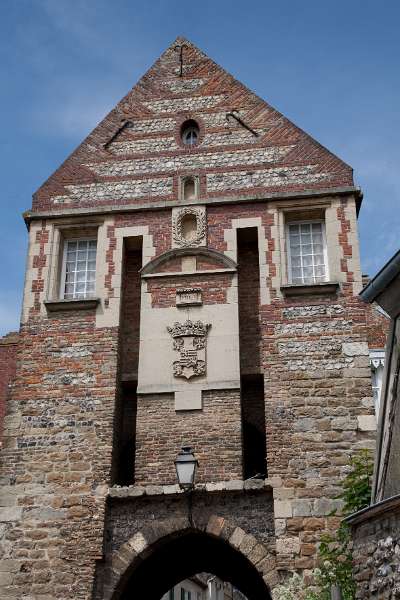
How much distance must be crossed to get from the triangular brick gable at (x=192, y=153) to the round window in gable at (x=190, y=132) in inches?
4.8

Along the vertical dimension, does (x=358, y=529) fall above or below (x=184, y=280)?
below

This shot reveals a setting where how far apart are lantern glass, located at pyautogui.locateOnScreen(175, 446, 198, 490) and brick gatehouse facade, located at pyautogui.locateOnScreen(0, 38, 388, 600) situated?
0.27 m

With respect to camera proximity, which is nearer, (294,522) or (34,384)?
(294,522)

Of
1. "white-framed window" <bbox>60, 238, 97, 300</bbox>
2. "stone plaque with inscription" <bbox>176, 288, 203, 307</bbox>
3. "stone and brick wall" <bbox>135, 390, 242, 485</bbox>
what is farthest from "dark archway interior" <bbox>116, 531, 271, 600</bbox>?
"white-framed window" <bbox>60, 238, 97, 300</bbox>

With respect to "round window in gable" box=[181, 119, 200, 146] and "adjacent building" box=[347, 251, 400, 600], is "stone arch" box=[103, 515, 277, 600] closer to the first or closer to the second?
"adjacent building" box=[347, 251, 400, 600]

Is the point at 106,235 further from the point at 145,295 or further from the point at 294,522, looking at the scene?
the point at 294,522

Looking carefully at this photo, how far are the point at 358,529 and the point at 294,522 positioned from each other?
3.71 meters

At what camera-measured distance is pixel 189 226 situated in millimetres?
12453

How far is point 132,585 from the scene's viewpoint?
11.4 m

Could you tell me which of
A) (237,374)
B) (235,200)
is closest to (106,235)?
(235,200)

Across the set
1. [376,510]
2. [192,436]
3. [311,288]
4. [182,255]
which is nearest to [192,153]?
[182,255]

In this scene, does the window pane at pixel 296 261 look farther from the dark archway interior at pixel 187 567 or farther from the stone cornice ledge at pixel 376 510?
the stone cornice ledge at pixel 376 510

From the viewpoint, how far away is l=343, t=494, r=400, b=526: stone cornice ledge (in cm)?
581

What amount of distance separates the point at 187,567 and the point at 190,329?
476 centimetres
